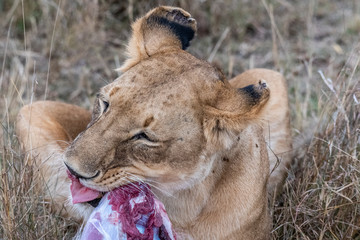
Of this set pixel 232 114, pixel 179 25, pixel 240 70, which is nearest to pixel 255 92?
pixel 232 114

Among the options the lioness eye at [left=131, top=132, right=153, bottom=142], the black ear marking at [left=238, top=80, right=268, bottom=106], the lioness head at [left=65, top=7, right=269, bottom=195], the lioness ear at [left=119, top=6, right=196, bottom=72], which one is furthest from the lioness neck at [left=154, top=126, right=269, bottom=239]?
the lioness ear at [left=119, top=6, right=196, bottom=72]

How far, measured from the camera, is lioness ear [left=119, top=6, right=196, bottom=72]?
268 cm

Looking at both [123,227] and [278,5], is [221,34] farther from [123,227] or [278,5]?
[123,227]

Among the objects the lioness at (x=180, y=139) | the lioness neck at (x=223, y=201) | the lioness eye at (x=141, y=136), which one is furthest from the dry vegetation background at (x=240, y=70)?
the lioness eye at (x=141, y=136)

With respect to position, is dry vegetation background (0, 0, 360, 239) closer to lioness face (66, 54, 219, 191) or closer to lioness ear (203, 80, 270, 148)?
lioness face (66, 54, 219, 191)

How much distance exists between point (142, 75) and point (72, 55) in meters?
2.94

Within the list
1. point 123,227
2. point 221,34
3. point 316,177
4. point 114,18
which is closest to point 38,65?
point 114,18

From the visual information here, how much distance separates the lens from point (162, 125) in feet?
7.38

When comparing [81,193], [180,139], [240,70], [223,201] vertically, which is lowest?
[240,70]

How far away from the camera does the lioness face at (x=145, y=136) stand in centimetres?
221

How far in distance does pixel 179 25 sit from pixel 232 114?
67 centimetres

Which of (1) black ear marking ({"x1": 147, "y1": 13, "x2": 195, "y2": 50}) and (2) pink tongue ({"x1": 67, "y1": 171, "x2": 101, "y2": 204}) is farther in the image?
(1) black ear marking ({"x1": 147, "y1": 13, "x2": 195, "y2": 50})

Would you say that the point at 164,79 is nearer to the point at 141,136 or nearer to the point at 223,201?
the point at 141,136

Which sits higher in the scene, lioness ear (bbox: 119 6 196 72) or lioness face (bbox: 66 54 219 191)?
lioness ear (bbox: 119 6 196 72)
